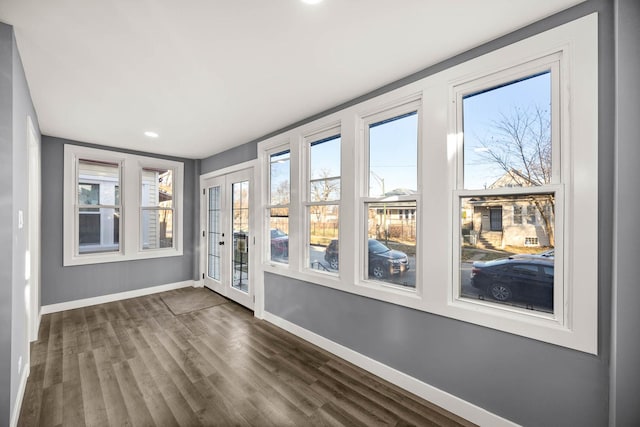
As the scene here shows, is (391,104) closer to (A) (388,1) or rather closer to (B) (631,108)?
(A) (388,1)

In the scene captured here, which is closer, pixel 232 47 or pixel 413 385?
pixel 232 47

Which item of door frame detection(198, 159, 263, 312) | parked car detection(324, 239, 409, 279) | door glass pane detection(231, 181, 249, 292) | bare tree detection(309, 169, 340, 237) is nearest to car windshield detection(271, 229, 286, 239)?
door frame detection(198, 159, 263, 312)

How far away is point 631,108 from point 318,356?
292 cm

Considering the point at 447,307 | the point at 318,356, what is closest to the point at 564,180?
the point at 447,307

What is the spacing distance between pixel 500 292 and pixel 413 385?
1.03 metres

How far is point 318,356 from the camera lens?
112 inches

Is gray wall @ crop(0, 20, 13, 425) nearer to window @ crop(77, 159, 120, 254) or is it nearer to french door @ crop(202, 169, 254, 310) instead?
french door @ crop(202, 169, 254, 310)

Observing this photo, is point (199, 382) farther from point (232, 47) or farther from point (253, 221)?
point (232, 47)

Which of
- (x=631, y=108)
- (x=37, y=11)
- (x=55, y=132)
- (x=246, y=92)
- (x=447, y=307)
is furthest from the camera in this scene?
(x=55, y=132)

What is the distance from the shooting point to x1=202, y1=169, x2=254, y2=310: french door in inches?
171

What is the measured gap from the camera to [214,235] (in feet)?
17.1

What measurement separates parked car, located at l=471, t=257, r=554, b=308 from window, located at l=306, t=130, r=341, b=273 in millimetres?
1356

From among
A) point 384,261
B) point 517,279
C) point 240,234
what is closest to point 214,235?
point 240,234

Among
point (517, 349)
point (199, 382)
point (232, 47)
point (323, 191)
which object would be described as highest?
point (232, 47)
